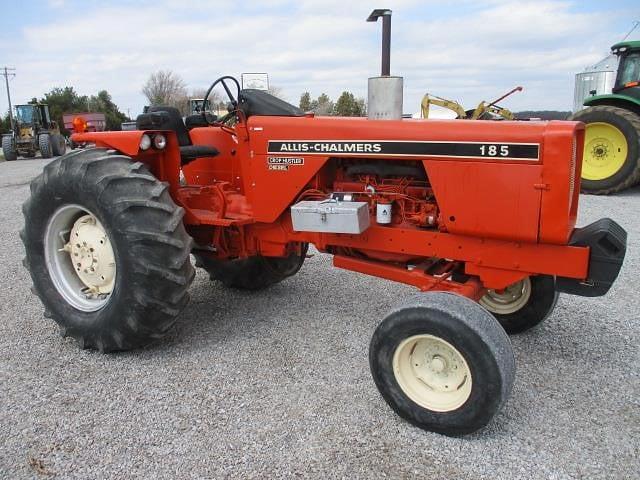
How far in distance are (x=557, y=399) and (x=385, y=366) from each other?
95 cm

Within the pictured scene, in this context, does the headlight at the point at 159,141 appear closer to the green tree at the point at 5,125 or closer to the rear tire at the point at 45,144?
the rear tire at the point at 45,144

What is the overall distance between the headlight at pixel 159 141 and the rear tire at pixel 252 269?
0.98 m

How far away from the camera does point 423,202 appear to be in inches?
121

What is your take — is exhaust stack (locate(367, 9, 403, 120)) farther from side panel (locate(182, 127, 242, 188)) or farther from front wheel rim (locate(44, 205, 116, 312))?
front wheel rim (locate(44, 205, 116, 312))

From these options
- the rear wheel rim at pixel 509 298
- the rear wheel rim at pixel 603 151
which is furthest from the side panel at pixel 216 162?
the rear wheel rim at pixel 603 151

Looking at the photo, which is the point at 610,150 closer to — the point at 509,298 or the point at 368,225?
the point at 509,298

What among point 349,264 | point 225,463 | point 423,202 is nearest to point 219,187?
point 349,264

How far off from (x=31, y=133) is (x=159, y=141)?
21441 mm

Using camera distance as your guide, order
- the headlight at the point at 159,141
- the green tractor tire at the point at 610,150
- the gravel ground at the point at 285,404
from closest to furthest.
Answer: the gravel ground at the point at 285,404 → the headlight at the point at 159,141 → the green tractor tire at the point at 610,150

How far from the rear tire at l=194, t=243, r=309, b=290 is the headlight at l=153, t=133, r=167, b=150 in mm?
982

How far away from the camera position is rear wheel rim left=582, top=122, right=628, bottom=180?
8.77 metres

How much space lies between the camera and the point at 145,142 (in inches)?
137

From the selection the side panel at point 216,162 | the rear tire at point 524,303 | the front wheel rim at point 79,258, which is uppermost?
the side panel at point 216,162

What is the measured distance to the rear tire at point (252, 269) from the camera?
4.33m
